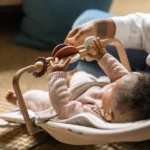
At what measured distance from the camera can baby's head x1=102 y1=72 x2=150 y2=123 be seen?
3.29 ft

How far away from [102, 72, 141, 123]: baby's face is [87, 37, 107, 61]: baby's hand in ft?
0.42

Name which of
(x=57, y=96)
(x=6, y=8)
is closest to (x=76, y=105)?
(x=57, y=96)

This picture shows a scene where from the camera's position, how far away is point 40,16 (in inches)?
71.3

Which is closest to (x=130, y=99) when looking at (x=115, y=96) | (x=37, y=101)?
(x=115, y=96)

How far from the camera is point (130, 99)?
101 centimetres

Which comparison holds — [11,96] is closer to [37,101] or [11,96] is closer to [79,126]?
[37,101]

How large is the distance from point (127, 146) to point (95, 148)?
10 cm

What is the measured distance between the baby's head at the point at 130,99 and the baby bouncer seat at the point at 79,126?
0.16ft

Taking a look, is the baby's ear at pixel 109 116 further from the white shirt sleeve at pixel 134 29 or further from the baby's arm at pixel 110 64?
the white shirt sleeve at pixel 134 29

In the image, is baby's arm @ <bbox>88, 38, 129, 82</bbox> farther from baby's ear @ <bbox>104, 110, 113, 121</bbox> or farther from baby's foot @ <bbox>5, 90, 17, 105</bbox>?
baby's foot @ <bbox>5, 90, 17, 105</bbox>

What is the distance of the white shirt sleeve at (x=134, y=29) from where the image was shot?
1.30m

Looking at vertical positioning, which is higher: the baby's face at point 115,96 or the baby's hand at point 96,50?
the baby's hand at point 96,50

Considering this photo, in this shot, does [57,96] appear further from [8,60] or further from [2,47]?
[2,47]

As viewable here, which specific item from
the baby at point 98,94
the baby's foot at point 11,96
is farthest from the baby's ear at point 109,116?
the baby's foot at point 11,96
